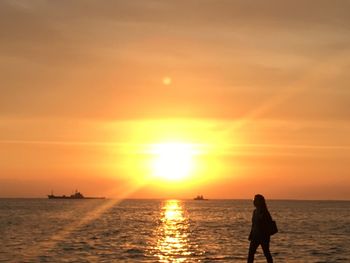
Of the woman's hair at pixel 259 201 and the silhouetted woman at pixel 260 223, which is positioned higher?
the woman's hair at pixel 259 201

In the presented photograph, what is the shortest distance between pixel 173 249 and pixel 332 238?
1513cm

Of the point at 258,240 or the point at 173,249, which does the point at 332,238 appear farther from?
the point at 258,240

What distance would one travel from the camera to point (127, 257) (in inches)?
Result: 1170

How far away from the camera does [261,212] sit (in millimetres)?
20359

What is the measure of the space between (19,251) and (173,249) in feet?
28.1

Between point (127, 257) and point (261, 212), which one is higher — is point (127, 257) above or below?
below

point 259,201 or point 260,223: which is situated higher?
point 259,201

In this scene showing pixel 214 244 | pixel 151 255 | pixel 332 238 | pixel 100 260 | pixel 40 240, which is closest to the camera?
pixel 100 260

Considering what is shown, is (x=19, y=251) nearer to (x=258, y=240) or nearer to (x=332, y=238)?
(x=258, y=240)

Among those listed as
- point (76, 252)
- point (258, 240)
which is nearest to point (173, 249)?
point (76, 252)

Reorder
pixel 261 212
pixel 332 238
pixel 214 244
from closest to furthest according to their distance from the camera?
pixel 261 212 < pixel 214 244 < pixel 332 238

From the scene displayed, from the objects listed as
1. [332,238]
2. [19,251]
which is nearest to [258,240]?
[19,251]

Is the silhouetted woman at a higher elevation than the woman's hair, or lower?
lower

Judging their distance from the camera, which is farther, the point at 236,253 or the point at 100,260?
the point at 236,253
